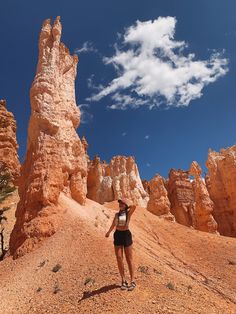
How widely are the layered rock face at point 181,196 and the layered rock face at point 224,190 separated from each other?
553 cm

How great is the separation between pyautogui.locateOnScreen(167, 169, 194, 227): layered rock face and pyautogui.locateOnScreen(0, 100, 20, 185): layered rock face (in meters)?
22.8

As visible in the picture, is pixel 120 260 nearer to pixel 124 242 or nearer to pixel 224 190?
pixel 124 242

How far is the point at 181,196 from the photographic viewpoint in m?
47.2

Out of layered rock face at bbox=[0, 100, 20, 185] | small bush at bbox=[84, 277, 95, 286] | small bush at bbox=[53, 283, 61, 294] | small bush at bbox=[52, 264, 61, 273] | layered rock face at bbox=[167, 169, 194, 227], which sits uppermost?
layered rock face at bbox=[0, 100, 20, 185]

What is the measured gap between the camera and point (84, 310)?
827 cm

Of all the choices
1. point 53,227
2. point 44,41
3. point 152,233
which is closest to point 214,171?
point 152,233

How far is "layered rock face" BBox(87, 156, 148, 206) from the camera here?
5062 cm

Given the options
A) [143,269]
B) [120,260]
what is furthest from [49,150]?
[120,260]

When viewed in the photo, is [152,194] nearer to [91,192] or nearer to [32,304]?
[91,192]

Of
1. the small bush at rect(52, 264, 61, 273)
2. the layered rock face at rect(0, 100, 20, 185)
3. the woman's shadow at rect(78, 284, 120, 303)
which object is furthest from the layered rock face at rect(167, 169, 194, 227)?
the woman's shadow at rect(78, 284, 120, 303)

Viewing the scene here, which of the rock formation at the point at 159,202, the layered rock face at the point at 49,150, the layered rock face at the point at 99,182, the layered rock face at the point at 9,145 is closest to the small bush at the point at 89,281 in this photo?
the layered rock face at the point at 49,150

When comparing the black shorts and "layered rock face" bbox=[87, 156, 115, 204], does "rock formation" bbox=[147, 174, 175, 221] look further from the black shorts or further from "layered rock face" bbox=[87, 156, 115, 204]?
the black shorts

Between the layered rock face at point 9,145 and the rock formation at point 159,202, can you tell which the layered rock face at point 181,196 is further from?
the layered rock face at point 9,145

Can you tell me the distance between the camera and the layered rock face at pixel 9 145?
38850 mm
